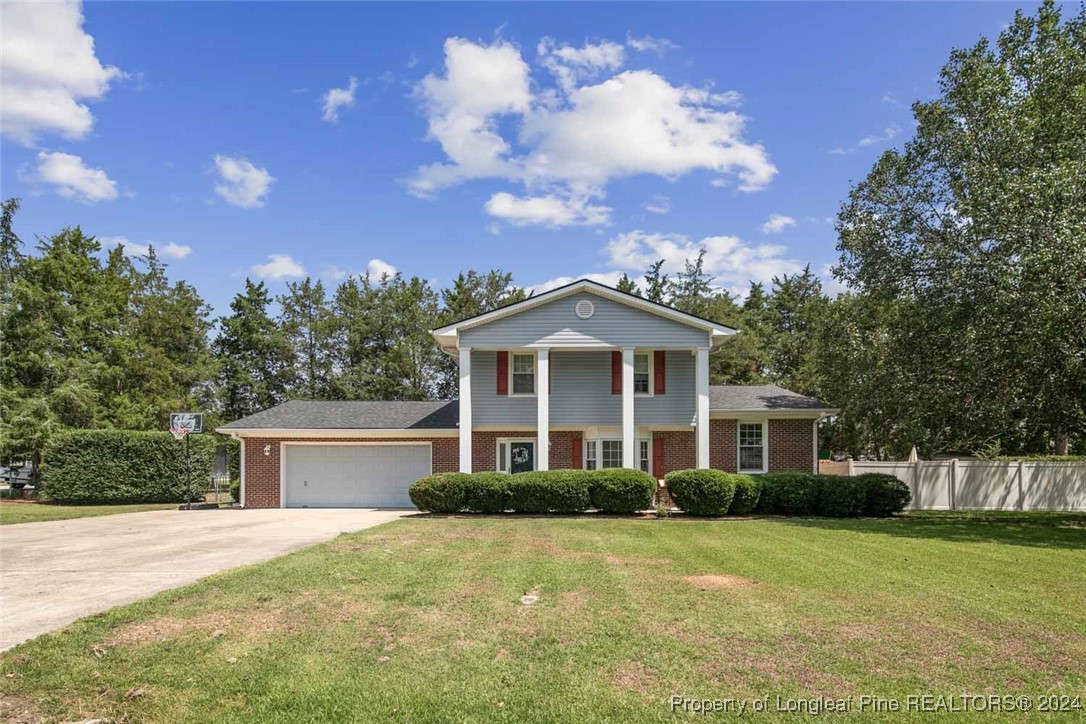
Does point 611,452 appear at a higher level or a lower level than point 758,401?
lower

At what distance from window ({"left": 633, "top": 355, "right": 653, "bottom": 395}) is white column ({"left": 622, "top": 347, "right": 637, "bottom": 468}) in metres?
1.38

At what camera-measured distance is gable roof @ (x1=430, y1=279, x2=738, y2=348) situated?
20.0 m

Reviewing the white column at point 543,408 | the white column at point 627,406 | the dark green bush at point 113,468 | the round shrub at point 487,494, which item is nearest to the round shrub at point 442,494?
the round shrub at point 487,494

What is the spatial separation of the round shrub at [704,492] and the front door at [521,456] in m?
5.88

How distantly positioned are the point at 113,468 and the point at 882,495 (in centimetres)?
2437

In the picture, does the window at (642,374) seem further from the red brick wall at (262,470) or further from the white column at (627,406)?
the red brick wall at (262,470)

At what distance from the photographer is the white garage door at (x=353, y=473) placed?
2186 centimetres

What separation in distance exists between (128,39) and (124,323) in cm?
2581

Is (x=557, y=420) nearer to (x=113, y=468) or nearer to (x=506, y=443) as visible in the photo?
(x=506, y=443)

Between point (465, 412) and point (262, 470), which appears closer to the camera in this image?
point (465, 412)

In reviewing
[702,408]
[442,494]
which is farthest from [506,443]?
[702,408]

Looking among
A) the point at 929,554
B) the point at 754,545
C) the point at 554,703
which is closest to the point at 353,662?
the point at 554,703

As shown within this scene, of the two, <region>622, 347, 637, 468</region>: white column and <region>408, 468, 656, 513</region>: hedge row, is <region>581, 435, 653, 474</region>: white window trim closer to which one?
<region>622, 347, 637, 468</region>: white column

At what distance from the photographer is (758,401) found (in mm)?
21828
